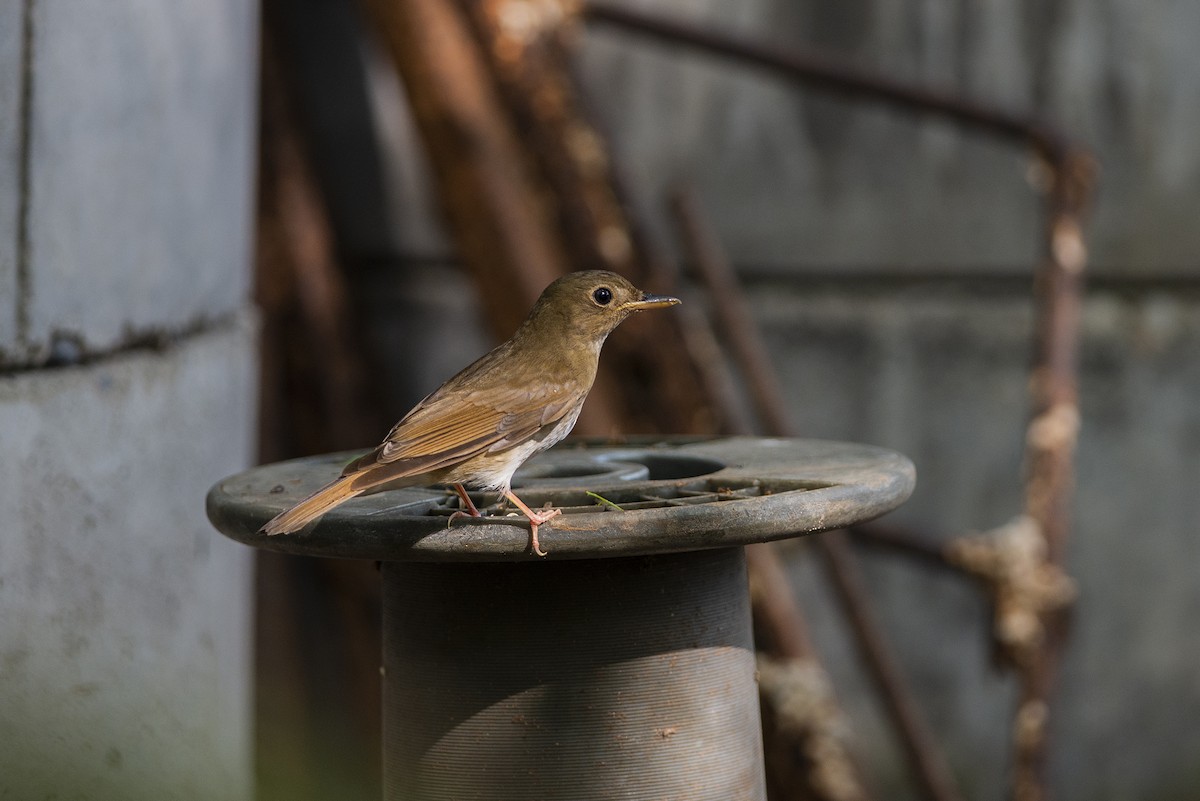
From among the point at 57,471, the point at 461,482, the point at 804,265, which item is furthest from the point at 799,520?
the point at 804,265

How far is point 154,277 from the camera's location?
2.92 meters

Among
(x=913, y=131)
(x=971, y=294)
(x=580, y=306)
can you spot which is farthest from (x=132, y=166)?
(x=971, y=294)

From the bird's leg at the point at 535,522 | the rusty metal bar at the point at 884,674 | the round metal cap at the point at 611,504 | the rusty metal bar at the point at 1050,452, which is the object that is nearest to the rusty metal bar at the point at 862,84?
the rusty metal bar at the point at 1050,452

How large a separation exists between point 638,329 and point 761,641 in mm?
1017

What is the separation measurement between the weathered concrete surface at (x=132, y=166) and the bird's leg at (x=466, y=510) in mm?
833

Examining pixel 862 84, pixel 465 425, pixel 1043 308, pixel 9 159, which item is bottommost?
pixel 465 425

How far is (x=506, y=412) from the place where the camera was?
7.23 feet

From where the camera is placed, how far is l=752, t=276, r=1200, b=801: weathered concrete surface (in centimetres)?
495

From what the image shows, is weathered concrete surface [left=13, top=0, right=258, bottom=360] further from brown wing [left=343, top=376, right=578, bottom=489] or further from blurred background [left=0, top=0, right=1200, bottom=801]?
brown wing [left=343, top=376, right=578, bottom=489]

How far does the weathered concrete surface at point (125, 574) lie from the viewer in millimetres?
2443

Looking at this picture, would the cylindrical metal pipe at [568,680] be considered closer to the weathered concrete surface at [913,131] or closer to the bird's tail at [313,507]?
the bird's tail at [313,507]

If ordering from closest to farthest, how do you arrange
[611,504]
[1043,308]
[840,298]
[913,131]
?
[611,504] < [1043,308] < [913,131] < [840,298]

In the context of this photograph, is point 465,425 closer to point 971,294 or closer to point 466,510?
point 466,510

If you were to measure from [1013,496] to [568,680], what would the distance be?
126 inches
